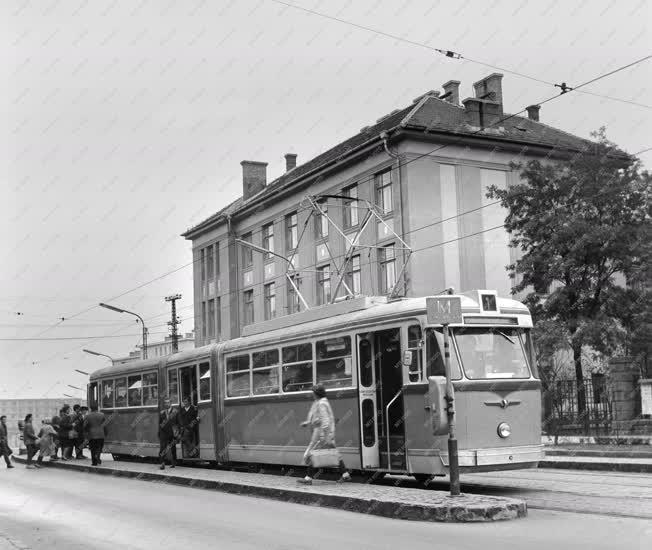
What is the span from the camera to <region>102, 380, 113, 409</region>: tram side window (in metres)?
28.3

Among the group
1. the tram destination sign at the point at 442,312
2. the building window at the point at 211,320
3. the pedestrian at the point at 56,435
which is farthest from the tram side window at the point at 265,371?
the building window at the point at 211,320

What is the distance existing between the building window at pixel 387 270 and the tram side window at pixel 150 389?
49.4 ft

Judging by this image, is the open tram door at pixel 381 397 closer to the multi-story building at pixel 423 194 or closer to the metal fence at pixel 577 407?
the metal fence at pixel 577 407

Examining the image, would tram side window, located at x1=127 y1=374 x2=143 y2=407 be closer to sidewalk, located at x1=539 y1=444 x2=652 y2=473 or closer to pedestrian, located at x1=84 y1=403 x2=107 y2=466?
pedestrian, located at x1=84 y1=403 x2=107 y2=466

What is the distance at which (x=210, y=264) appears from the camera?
186ft

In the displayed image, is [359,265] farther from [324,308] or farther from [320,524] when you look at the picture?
[320,524]

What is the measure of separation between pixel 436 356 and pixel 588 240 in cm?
1721

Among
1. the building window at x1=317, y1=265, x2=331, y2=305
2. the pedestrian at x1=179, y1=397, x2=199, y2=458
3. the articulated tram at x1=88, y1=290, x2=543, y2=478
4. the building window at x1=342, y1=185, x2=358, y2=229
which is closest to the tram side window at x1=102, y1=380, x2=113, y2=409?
the pedestrian at x1=179, y1=397, x2=199, y2=458

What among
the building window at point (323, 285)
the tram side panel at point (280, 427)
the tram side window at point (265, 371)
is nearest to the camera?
the tram side panel at point (280, 427)

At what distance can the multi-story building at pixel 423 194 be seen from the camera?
3816 cm

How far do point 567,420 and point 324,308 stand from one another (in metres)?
13.7

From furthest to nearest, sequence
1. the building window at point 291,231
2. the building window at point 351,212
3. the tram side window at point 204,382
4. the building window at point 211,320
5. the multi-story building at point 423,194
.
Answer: the building window at point 211,320, the building window at point 291,231, the building window at point 351,212, the multi-story building at point 423,194, the tram side window at point 204,382

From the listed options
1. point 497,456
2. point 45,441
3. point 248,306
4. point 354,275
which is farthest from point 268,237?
point 497,456

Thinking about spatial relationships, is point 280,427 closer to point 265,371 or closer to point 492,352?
point 265,371
